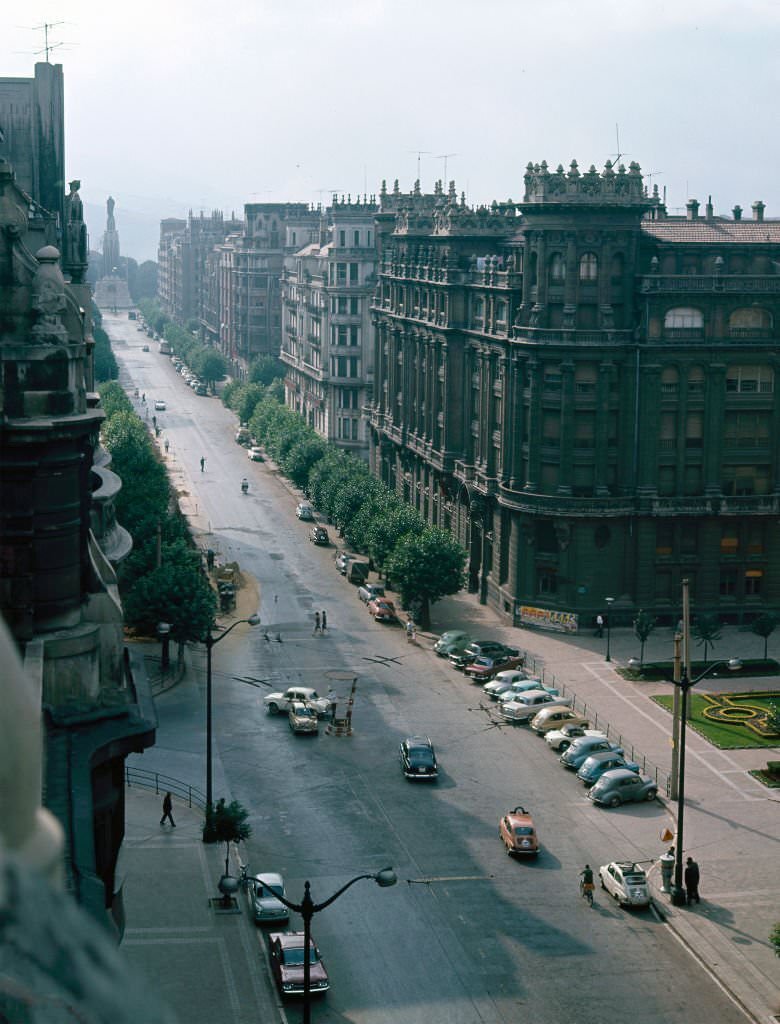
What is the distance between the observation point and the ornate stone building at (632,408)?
Result: 265 feet

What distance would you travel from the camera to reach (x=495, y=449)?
89438 millimetres

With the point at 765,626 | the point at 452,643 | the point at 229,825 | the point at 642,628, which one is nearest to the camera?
the point at 229,825

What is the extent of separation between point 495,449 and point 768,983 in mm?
51107

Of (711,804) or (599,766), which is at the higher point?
(599,766)

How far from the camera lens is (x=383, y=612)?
85750mm

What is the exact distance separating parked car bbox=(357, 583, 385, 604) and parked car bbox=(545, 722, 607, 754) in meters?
26.7

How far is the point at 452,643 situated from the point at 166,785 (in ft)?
82.5

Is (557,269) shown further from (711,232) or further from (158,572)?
(158,572)

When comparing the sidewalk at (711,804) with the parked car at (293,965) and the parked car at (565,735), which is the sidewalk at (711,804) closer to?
the parked car at (565,735)

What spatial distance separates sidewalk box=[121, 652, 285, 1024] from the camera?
38.7 m

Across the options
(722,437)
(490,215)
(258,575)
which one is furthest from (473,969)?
(490,215)

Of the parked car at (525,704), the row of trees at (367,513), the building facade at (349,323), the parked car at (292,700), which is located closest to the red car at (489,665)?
the parked car at (525,704)

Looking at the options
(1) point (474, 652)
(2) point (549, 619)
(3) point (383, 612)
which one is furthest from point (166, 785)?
(2) point (549, 619)

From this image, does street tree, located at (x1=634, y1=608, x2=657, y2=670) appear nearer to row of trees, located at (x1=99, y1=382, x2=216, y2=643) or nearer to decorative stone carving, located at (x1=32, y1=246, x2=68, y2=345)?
row of trees, located at (x1=99, y1=382, x2=216, y2=643)
